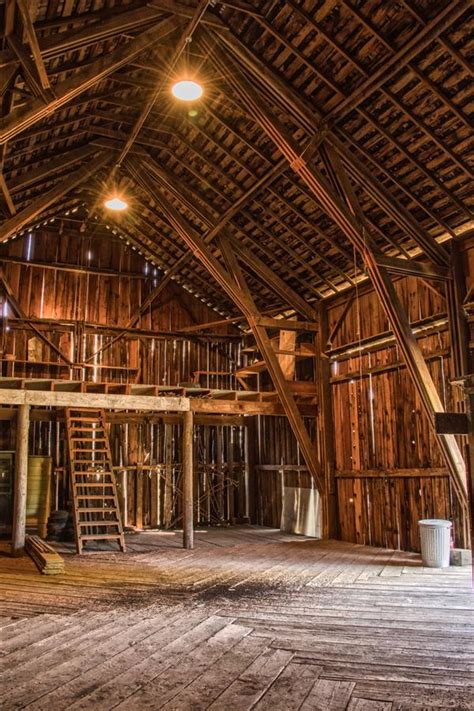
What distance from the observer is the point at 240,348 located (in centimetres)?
1673

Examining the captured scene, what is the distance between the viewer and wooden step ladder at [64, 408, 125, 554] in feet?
34.4

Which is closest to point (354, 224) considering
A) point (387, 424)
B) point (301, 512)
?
point (387, 424)

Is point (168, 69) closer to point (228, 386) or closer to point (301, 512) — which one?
point (228, 386)

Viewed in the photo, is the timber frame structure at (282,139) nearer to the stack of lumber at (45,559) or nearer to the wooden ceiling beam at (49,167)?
the wooden ceiling beam at (49,167)

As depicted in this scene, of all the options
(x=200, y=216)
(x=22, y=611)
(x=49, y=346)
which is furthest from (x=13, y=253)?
(x=22, y=611)

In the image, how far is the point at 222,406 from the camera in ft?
38.9

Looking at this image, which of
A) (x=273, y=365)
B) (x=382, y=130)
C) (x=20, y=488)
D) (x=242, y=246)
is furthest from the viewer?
(x=242, y=246)

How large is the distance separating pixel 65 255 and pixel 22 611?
427 inches

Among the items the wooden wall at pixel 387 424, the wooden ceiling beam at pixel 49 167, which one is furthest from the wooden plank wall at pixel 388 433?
the wooden ceiling beam at pixel 49 167

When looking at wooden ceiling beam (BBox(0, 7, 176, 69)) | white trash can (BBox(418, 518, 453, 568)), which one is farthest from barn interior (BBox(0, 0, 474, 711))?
white trash can (BBox(418, 518, 453, 568))

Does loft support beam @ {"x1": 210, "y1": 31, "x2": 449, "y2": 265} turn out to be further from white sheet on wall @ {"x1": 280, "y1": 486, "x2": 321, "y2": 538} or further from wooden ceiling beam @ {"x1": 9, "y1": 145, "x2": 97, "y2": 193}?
white sheet on wall @ {"x1": 280, "y1": 486, "x2": 321, "y2": 538}

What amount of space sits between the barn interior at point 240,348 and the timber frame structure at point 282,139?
Answer: 0.15 ft

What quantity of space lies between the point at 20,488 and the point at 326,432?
20.1 ft

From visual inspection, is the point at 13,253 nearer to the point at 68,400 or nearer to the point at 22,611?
the point at 68,400
